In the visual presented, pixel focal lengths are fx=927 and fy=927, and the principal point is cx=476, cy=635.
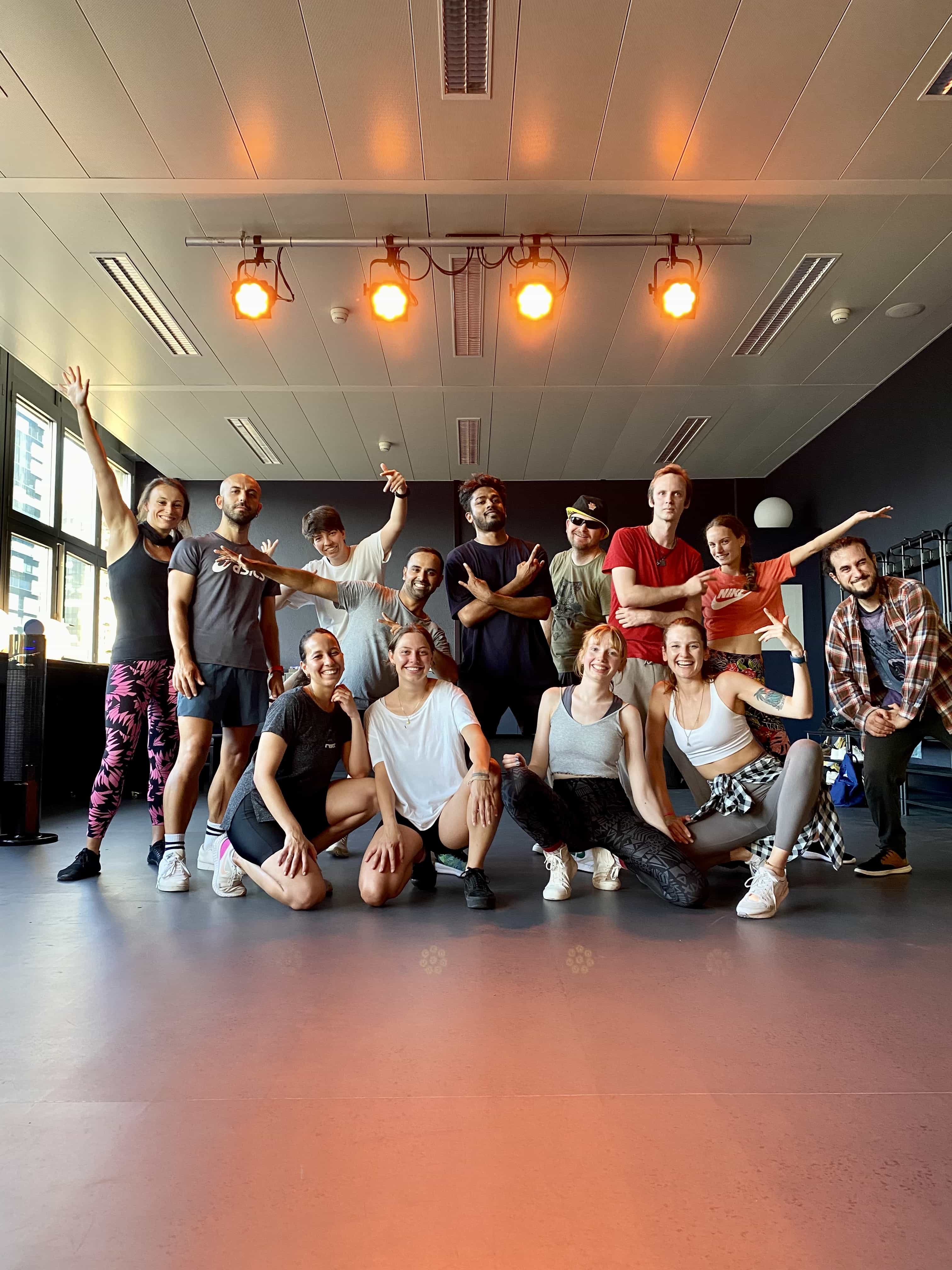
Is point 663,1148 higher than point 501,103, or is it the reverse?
point 501,103

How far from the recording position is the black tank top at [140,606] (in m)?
3.92

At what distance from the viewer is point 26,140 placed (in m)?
3.94

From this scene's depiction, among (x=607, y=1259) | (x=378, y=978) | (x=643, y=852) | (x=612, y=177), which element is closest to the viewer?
(x=607, y=1259)

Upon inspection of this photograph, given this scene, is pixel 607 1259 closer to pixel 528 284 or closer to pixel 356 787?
pixel 356 787

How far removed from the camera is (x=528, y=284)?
15.8 feet

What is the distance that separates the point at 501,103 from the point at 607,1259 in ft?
12.7

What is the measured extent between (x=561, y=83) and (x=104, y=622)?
21.0ft

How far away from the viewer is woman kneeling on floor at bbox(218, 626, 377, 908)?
9.99 ft

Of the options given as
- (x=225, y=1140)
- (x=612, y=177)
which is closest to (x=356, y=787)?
(x=225, y=1140)

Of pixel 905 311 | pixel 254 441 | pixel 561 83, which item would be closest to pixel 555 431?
pixel 254 441

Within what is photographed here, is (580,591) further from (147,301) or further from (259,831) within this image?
(147,301)

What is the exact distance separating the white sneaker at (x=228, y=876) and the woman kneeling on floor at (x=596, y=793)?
998mm

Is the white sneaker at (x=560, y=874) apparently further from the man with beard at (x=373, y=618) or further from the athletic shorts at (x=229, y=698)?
the athletic shorts at (x=229, y=698)

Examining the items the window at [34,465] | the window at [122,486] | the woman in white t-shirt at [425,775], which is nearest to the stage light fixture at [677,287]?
the woman in white t-shirt at [425,775]
